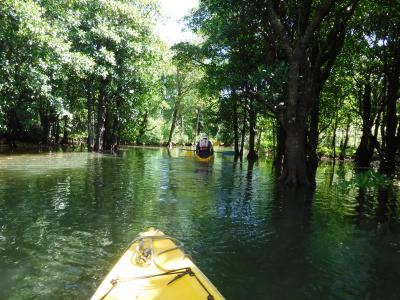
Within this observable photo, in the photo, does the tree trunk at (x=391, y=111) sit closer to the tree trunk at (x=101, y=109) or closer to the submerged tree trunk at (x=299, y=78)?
the submerged tree trunk at (x=299, y=78)

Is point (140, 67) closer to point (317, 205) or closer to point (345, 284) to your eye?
point (317, 205)

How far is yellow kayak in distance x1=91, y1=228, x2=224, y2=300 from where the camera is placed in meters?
4.70

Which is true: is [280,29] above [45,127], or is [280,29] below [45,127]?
above

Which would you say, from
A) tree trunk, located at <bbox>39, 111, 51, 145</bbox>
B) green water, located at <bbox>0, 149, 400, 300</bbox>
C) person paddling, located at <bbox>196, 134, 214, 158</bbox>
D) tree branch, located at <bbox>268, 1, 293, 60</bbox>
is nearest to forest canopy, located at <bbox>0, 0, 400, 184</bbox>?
tree branch, located at <bbox>268, 1, 293, 60</bbox>

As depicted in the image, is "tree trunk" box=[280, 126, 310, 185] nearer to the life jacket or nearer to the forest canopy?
the forest canopy

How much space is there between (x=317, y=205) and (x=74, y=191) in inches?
374

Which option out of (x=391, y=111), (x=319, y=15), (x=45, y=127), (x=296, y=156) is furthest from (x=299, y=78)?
(x=45, y=127)

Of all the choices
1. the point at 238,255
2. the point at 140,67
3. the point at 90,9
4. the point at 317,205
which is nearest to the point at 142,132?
the point at 140,67

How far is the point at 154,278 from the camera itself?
5199 mm

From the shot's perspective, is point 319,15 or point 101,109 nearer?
point 319,15

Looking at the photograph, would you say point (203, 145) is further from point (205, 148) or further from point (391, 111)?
point (391, 111)

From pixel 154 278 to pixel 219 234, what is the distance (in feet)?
15.7

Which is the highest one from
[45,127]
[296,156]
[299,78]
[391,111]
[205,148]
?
[299,78]

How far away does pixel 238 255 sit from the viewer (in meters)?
8.25
